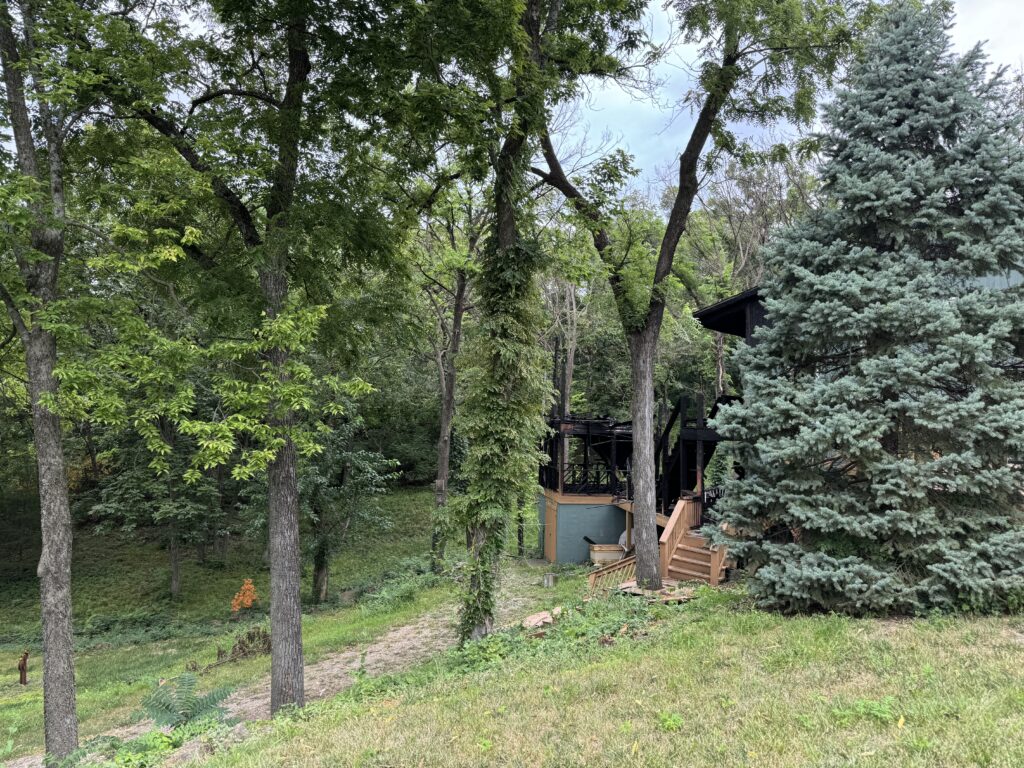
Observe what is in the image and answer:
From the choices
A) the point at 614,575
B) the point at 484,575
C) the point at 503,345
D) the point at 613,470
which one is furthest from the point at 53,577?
the point at 613,470

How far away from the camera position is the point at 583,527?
1739 cm

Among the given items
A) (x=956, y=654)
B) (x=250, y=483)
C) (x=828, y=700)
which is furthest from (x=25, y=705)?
(x=956, y=654)

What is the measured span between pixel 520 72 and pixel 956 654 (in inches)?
310

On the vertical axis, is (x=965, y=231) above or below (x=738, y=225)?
below

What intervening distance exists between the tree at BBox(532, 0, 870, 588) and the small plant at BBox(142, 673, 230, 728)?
20.9 ft

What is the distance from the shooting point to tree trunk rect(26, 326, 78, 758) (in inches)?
276

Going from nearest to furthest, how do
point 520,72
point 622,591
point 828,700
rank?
point 828,700, point 520,72, point 622,591

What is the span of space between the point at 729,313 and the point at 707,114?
355 cm

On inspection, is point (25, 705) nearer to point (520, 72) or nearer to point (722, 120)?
point (520, 72)

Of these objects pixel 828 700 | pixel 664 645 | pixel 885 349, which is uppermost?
pixel 885 349

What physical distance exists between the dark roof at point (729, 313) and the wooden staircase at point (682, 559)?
3637 mm

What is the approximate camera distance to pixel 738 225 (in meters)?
20.6

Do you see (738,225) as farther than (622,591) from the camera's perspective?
Yes

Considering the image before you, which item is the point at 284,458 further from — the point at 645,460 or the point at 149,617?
the point at 149,617
